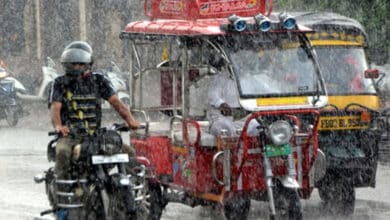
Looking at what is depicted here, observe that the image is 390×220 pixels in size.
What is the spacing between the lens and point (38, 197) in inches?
486

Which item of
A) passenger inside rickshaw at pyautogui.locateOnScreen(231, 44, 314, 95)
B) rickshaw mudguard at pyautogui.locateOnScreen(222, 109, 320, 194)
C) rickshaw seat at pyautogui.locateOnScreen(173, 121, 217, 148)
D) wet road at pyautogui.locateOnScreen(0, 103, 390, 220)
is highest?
passenger inside rickshaw at pyautogui.locateOnScreen(231, 44, 314, 95)

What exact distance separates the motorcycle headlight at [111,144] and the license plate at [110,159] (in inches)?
1.4

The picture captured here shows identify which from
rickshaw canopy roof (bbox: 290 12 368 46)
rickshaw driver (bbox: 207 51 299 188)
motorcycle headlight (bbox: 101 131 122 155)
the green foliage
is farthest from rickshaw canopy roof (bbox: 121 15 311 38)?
the green foliage

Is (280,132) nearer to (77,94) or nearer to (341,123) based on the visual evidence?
(77,94)

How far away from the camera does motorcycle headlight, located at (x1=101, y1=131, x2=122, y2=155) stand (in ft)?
26.8

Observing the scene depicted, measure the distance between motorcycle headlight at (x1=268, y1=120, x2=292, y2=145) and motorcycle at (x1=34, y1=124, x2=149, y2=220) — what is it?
137 cm

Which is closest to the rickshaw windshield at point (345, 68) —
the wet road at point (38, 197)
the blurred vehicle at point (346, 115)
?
the blurred vehicle at point (346, 115)

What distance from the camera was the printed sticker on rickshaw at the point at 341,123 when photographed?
11273 mm

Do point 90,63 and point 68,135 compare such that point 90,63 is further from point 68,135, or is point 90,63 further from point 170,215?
point 170,215

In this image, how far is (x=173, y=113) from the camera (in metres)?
10.9

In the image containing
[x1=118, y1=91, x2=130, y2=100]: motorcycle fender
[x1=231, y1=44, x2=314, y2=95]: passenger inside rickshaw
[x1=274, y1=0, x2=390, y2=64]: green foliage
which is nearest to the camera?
[x1=231, y1=44, x2=314, y2=95]: passenger inside rickshaw

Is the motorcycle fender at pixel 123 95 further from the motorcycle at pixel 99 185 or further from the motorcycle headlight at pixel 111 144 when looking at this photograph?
the motorcycle headlight at pixel 111 144

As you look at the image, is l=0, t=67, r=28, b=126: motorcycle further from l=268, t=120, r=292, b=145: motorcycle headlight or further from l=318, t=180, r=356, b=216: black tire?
l=268, t=120, r=292, b=145: motorcycle headlight

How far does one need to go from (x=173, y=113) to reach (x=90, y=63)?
2.36 m
